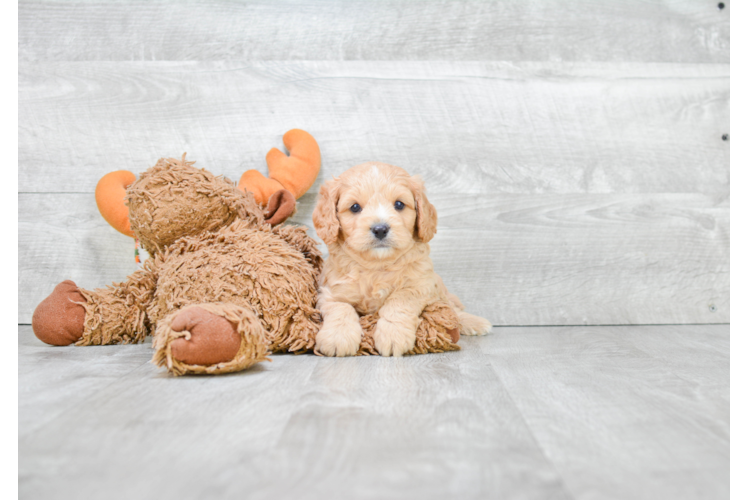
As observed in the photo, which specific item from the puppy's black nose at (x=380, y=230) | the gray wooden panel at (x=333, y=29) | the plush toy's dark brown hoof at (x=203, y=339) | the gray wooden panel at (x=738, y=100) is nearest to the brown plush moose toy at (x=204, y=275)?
the plush toy's dark brown hoof at (x=203, y=339)

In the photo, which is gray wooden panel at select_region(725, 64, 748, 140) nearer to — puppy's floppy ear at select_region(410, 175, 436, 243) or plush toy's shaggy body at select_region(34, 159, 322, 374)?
puppy's floppy ear at select_region(410, 175, 436, 243)

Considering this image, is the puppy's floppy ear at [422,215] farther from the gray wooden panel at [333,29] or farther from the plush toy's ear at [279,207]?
the gray wooden panel at [333,29]

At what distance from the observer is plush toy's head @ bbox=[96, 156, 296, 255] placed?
1.69m

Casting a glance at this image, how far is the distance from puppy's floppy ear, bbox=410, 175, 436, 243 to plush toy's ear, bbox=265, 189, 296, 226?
0.44 m

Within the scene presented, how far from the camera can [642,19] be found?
2.28 metres

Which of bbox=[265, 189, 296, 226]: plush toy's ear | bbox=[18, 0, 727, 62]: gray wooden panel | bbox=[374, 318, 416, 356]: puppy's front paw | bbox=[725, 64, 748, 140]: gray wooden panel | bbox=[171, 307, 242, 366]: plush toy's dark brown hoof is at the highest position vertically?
bbox=[18, 0, 727, 62]: gray wooden panel

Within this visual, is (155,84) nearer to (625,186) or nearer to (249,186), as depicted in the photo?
(249,186)

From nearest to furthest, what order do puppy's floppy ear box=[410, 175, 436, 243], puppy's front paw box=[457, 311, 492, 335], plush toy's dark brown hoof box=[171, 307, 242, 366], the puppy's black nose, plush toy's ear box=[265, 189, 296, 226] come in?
plush toy's dark brown hoof box=[171, 307, 242, 366] < the puppy's black nose < puppy's floppy ear box=[410, 175, 436, 243] < plush toy's ear box=[265, 189, 296, 226] < puppy's front paw box=[457, 311, 492, 335]

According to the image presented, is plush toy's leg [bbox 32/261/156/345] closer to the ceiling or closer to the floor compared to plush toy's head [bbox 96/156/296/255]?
closer to the floor

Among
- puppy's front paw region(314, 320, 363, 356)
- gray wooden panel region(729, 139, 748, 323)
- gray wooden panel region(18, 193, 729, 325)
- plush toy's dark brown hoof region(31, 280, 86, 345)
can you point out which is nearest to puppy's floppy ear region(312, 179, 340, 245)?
puppy's front paw region(314, 320, 363, 356)

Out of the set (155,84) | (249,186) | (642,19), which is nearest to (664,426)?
(249,186)

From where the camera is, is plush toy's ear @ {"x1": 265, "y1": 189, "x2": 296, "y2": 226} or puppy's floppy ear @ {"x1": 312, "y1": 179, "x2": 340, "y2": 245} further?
plush toy's ear @ {"x1": 265, "y1": 189, "x2": 296, "y2": 226}

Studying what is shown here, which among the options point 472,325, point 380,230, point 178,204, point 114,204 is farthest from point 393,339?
point 114,204

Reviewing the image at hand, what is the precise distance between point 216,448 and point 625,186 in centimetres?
189
